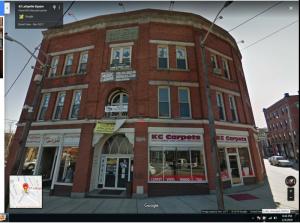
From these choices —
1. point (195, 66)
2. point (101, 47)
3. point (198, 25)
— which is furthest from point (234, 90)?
point (101, 47)

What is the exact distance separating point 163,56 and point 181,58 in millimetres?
878

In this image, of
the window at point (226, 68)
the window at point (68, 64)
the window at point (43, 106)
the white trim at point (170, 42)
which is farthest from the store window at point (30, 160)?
the window at point (226, 68)

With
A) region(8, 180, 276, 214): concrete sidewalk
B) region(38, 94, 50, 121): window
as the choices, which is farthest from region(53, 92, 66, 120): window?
region(8, 180, 276, 214): concrete sidewalk

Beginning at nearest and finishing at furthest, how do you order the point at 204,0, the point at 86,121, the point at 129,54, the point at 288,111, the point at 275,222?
the point at 275,222 → the point at 288,111 → the point at 204,0 → the point at 86,121 → the point at 129,54

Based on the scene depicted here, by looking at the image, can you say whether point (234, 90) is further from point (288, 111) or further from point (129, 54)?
point (129, 54)

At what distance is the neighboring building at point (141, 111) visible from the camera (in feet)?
22.9

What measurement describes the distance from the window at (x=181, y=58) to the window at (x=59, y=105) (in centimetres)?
586

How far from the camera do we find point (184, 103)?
25.5 ft

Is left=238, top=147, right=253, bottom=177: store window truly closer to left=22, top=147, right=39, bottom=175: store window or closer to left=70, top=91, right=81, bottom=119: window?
left=70, top=91, right=81, bottom=119: window

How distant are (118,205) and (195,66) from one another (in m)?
6.46

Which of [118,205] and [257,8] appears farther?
[118,205]

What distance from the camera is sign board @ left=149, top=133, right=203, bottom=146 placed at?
7.02m

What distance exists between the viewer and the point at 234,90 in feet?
25.7

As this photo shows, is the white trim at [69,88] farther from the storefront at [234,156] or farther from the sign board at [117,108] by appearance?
the storefront at [234,156]
